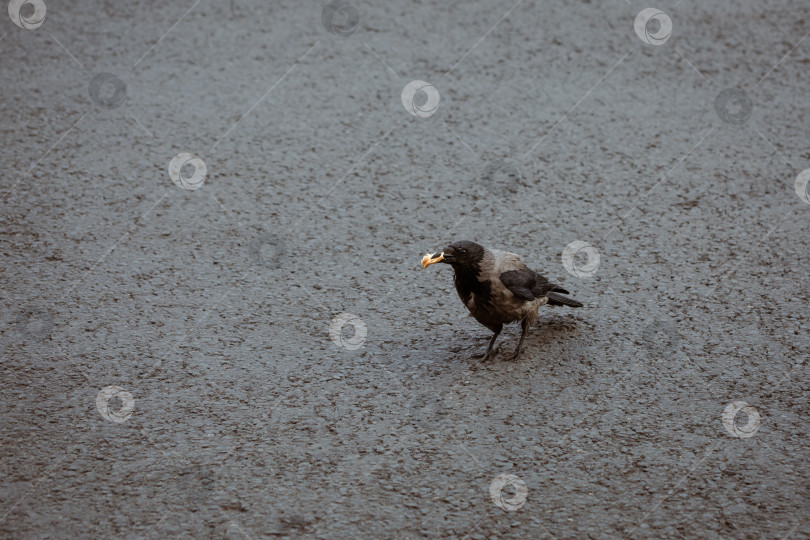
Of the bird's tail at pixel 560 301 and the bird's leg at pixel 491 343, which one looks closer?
the bird's leg at pixel 491 343

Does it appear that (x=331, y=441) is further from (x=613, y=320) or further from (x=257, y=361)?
(x=613, y=320)

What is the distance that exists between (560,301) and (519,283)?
420mm

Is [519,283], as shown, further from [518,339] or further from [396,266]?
[396,266]

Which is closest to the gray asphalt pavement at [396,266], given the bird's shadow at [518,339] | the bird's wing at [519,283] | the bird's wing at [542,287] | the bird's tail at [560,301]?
the bird's shadow at [518,339]

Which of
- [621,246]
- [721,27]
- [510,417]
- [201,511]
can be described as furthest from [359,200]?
[721,27]

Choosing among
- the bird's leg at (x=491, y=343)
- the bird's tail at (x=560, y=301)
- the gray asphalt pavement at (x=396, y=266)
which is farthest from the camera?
the bird's tail at (x=560, y=301)

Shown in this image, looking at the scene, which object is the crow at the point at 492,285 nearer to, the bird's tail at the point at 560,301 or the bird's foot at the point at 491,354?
the bird's foot at the point at 491,354

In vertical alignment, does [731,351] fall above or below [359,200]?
below

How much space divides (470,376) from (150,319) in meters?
1.79

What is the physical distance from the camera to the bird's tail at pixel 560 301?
4637 millimetres

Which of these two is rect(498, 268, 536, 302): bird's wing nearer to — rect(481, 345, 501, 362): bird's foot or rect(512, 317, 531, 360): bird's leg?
rect(512, 317, 531, 360): bird's leg

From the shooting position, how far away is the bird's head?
4242mm

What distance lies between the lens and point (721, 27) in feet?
26.5

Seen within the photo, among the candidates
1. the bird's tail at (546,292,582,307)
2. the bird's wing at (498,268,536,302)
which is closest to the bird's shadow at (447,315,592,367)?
the bird's tail at (546,292,582,307)
